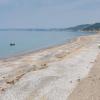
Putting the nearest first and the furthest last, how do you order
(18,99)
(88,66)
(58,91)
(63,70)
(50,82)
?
(18,99)
(58,91)
(50,82)
(63,70)
(88,66)

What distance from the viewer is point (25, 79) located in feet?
67.2

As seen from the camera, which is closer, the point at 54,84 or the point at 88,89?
the point at 88,89

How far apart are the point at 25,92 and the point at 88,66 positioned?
33.0ft

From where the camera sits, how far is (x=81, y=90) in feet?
56.6

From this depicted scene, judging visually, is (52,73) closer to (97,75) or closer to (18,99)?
(97,75)

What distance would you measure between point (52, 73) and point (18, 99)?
7137 millimetres

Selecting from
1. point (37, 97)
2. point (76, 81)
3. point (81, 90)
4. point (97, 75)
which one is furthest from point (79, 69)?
point (37, 97)

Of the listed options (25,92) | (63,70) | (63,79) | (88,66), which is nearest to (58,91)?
(25,92)

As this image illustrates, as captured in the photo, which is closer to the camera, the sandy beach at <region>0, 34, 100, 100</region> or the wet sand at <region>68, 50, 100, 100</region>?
the wet sand at <region>68, 50, 100, 100</region>

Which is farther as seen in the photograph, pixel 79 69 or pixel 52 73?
pixel 79 69

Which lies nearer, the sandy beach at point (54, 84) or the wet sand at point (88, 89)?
the wet sand at point (88, 89)

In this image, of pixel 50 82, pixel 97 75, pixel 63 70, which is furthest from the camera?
pixel 63 70

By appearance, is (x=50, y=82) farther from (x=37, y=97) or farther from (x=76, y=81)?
(x=37, y=97)

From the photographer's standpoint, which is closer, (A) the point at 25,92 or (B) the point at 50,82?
(A) the point at 25,92
